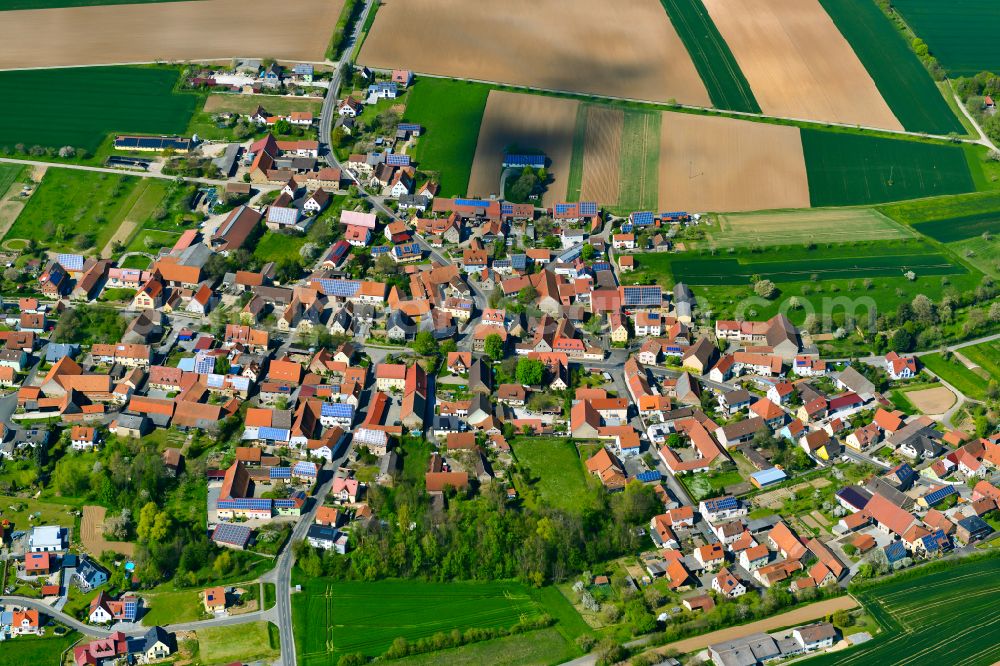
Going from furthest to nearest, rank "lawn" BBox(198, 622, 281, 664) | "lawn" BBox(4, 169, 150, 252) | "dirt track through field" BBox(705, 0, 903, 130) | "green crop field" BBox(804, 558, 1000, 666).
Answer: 1. "dirt track through field" BBox(705, 0, 903, 130)
2. "lawn" BBox(4, 169, 150, 252)
3. "green crop field" BBox(804, 558, 1000, 666)
4. "lawn" BBox(198, 622, 281, 664)

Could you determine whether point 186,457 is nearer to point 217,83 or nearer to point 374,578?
point 374,578

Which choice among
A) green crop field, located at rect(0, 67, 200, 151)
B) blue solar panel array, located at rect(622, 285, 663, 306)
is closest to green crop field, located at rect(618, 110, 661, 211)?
blue solar panel array, located at rect(622, 285, 663, 306)

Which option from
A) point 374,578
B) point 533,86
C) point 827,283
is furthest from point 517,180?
point 374,578

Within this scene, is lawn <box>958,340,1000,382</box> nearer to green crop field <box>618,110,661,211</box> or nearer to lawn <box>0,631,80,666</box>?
green crop field <box>618,110,661,211</box>

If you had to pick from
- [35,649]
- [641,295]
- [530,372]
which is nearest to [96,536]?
[35,649]

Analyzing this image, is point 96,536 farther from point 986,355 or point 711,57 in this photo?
point 711,57

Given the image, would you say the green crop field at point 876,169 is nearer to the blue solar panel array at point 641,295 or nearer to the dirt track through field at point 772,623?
the blue solar panel array at point 641,295
